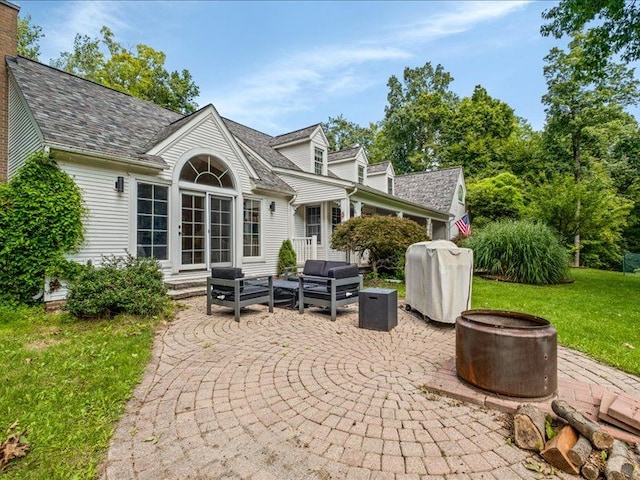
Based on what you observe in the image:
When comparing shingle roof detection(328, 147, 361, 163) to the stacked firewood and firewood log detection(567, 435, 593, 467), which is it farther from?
firewood log detection(567, 435, 593, 467)

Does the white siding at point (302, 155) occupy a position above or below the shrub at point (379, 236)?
above

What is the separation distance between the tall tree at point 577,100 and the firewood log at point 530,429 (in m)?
22.4

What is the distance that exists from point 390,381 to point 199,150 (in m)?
7.73

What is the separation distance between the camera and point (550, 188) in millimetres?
14516

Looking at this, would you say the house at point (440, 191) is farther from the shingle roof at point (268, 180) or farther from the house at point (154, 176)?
the shingle roof at point (268, 180)

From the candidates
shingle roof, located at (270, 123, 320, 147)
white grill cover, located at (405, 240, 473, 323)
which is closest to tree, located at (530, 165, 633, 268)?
shingle roof, located at (270, 123, 320, 147)

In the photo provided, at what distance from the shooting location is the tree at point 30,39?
19.4 meters

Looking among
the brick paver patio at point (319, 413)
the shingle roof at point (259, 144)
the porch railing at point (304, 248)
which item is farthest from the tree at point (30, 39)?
the brick paver patio at point (319, 413)

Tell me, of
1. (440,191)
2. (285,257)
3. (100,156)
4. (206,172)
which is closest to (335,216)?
(285,257)

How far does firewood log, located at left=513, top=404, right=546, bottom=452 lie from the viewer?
2.13m

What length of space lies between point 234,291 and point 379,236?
208 inches

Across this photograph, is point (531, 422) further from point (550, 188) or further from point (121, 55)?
point (121, 55)

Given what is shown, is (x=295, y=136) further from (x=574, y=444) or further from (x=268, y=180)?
(x=574, y=444)

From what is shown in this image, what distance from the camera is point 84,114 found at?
7609 millimetres
